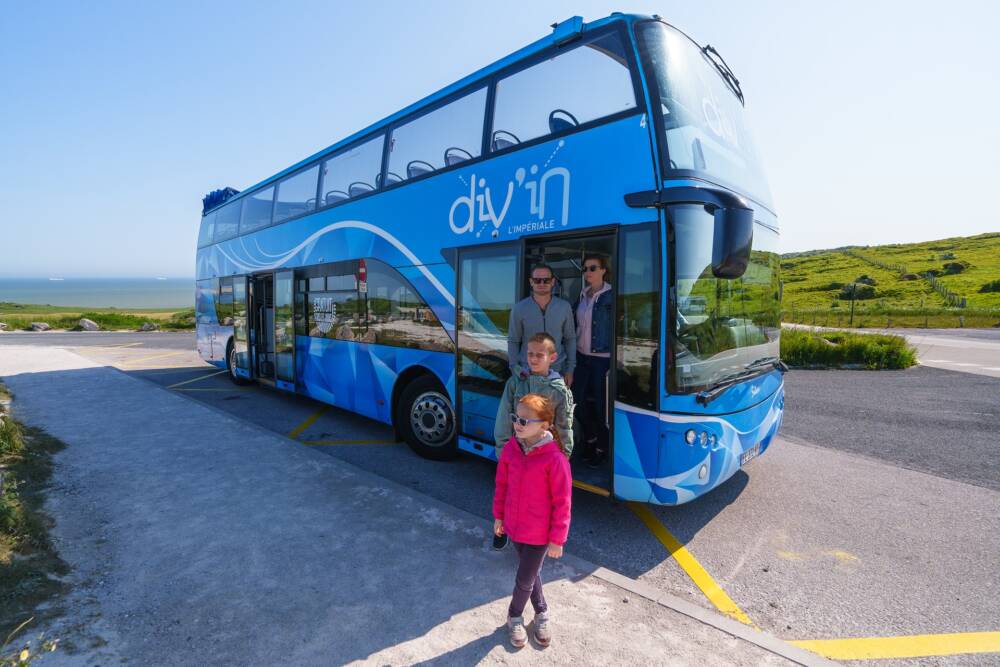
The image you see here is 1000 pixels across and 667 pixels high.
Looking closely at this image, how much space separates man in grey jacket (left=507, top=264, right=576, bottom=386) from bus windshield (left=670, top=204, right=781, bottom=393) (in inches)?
35.2

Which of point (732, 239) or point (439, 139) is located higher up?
point (439, 139)

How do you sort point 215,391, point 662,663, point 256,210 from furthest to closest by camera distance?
point 215,391, point 256,210, point 662,663

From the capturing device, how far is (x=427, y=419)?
590cm

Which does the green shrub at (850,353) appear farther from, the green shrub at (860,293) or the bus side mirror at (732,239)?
the green shrub at (860,293)

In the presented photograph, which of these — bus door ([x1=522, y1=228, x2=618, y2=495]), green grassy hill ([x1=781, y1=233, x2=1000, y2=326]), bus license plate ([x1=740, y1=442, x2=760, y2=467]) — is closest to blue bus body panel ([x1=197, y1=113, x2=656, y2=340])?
bus door ([x1=522, y1=228, x2=618, y2=495])

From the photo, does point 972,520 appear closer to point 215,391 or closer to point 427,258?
point 427,258

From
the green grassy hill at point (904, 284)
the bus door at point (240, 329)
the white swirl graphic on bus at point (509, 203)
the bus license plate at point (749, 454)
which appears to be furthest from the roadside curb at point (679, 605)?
the green grassy hill at point (904, 284)

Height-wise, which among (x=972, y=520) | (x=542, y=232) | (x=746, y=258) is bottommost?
(x=972, y=520)

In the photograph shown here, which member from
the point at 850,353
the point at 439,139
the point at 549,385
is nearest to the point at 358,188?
the point at 439,139

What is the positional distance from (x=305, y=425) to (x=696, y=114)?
22.0ft

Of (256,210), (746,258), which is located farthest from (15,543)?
(256,210)

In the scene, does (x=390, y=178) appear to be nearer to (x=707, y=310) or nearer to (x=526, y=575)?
(x=707, y=310)

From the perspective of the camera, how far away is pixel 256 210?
9.44 metres

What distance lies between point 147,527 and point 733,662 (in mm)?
4272
